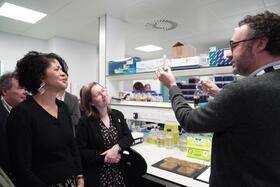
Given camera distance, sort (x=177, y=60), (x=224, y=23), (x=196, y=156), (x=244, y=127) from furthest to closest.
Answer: (x=224, y=23) → (x=177, y=60) → (x=196, y=156) → (x=244, y=127)

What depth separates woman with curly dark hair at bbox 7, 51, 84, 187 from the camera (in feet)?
3.35

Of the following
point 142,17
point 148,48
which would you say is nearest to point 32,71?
point 142,17

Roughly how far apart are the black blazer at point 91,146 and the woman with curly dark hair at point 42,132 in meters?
0.17

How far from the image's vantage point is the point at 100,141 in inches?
61.0

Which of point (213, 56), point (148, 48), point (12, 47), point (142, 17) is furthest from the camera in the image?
point (148, 48)

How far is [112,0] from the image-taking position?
2496 mm

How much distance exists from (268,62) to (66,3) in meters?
2.54

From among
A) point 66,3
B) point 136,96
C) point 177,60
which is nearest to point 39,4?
point 66,3

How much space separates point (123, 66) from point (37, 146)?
165 centimetres

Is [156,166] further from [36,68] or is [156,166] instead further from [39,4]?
[39,4]

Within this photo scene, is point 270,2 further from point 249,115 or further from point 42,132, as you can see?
point 42,132

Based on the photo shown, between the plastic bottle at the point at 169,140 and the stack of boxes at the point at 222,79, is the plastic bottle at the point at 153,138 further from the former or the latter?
the stack of boxes at the point at 222,79

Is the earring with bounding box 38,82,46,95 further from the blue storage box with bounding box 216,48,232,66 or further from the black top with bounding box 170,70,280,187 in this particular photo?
the blue storage box with bounding box 216,48,232,66

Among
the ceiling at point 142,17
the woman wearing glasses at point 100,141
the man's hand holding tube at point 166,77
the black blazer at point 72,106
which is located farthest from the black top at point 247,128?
the ceiling at point 142,17
